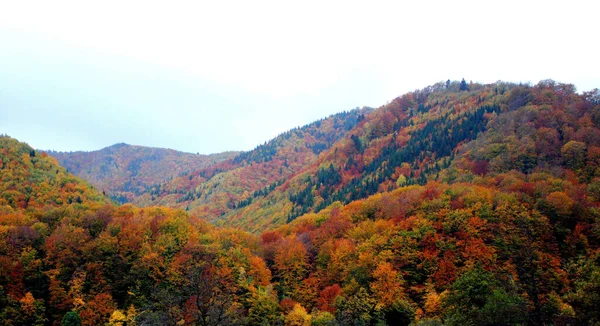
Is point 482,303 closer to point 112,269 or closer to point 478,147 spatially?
point 112,269

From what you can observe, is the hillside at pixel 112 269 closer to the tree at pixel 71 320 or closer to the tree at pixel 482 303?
the tree at pixel 71 320

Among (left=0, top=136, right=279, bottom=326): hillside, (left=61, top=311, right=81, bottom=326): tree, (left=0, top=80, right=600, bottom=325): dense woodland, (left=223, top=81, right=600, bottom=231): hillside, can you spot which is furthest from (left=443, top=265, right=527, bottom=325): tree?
(left=223, top=81, right=600, bottom=231): hillside

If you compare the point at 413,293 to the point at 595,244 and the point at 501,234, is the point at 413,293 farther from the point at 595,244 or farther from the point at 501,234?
the point at 595,244

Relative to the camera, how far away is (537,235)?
68188 mm

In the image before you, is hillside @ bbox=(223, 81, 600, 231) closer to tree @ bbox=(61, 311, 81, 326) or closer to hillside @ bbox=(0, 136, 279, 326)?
hillside @ bbox=(0, 136, 279, 326)

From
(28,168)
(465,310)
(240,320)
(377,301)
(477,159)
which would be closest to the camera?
(465,310)

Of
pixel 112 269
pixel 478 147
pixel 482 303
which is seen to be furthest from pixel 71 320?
pixel 478 147

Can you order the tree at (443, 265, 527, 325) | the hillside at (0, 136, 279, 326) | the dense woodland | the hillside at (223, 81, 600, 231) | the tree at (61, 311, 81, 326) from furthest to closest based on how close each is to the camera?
the hillside at (223, 81, 600, 231), the hillside at (0, 136, 279, 326), the tree at (61, 311, 81, 326), the dense woodland, the tree at (443, 265, 527, 325)

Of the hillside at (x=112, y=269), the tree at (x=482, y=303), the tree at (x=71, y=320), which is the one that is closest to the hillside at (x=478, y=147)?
the tree at (x=482, y=303)

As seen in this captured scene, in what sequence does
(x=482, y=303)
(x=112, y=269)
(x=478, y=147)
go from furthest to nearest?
(x=478, y=147)
(x=112, y=269)
(x=482, y=303)

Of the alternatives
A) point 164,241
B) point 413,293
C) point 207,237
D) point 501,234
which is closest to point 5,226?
point 164,241

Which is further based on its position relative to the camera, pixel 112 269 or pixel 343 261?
pixel 343 261

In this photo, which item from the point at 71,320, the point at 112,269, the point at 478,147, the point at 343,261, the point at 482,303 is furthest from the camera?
the point at 478,147

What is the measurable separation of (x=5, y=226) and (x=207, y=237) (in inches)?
1431
